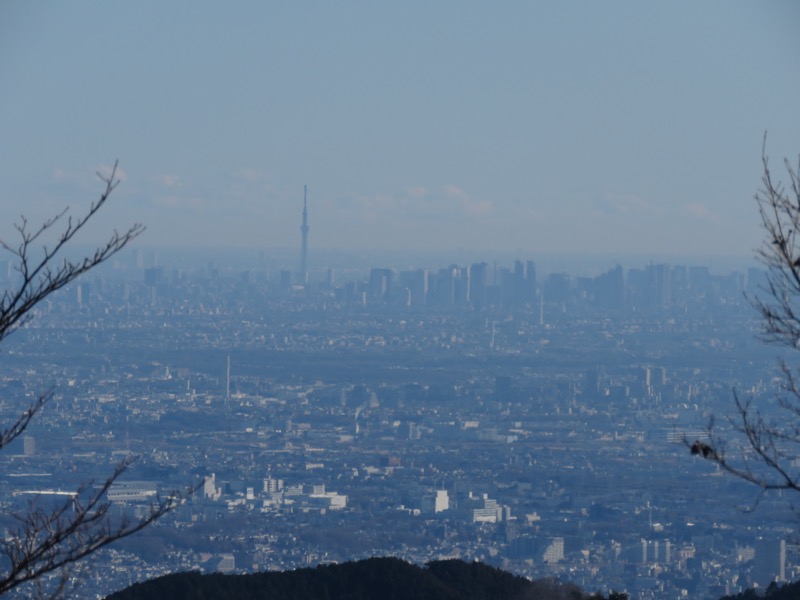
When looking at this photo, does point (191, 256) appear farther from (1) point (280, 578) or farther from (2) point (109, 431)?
(1) point (280, 578)

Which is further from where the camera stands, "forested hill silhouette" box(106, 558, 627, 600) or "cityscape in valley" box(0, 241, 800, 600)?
"cityscape in valley" box(0, 241, 800, 600)

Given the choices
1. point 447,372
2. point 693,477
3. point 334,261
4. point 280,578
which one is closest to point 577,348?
point 447,372

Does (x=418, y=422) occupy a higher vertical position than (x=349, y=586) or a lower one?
lower

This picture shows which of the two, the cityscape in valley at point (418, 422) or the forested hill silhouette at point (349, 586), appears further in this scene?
the cityscape in valley at point (418, 422)

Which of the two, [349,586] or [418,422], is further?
[418,422]
